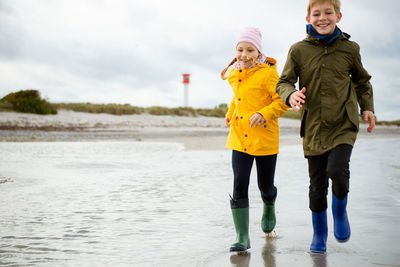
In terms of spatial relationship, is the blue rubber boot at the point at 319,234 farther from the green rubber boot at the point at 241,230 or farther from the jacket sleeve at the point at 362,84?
the jacket sleeve at the point at 362,84

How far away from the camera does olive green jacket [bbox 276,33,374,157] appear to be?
10.5ft

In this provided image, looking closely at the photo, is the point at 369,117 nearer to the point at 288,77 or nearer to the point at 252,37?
the point at 288,77

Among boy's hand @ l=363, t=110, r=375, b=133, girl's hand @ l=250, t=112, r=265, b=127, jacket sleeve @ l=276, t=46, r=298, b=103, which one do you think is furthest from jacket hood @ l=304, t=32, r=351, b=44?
girl's hand @ l=250, t=112, r=265, b=127

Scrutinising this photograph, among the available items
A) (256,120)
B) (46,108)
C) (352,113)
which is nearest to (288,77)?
(256,120)

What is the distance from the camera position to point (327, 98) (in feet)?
10.6

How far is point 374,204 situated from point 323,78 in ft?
7.43

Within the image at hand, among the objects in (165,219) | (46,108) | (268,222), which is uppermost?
(46,108)

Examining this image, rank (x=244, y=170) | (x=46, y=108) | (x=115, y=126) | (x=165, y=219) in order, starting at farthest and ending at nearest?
1. (x=46, y=108)
2. (x=115, y=126)
3. (x=165, y=219)
4. (x=244, y=170)

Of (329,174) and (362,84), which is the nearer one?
(329,174)

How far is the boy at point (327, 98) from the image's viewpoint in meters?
3.17

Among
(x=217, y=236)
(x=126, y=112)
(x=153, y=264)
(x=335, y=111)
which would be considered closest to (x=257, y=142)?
(x=335, y=111)

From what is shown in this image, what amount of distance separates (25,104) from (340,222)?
2439 cm

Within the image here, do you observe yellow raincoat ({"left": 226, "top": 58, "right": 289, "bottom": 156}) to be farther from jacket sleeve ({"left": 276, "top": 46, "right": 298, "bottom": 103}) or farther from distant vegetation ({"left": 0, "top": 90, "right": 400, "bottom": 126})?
distant vegetation ({"left": 0, "top": 90, "right": 400, "bottom": 126})

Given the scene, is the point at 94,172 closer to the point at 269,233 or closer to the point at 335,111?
the point at 269,233
